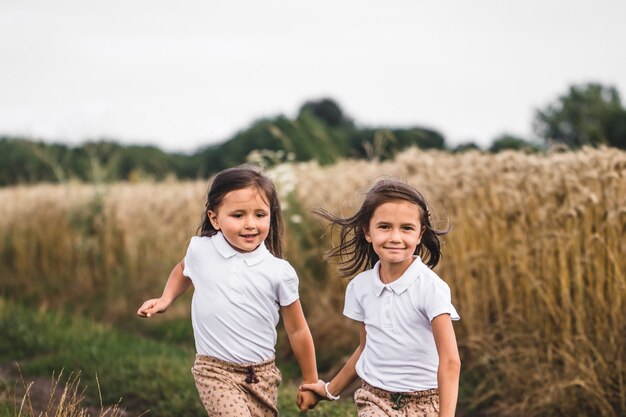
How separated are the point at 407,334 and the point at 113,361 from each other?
13.7 feet

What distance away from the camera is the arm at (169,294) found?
357cm

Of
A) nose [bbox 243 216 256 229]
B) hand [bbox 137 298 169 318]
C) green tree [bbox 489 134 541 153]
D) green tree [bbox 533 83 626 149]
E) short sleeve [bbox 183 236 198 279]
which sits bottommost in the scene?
hand [bbox 137 298 169 318]

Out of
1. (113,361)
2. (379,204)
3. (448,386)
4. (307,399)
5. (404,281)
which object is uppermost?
(379,204)

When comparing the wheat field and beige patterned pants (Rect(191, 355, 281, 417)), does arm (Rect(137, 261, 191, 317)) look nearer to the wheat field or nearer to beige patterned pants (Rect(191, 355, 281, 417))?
beige patterned pants (Rect(191, 355, 281, 417))

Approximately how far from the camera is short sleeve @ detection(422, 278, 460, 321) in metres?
3.19

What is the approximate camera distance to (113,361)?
686 centimetres

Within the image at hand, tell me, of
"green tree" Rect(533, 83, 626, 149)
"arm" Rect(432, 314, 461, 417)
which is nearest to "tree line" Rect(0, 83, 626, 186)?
"green tree" Rect(533, 83, 626, 149)

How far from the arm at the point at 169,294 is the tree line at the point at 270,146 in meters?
4.24

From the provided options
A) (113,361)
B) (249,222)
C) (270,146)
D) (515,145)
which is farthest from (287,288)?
(270,146)

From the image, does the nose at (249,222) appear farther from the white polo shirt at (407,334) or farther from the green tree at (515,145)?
the green tree at (515,145)

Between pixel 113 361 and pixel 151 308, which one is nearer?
pixel 151 308

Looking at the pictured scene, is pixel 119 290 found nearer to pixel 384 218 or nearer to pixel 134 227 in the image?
A: pixel 134 227

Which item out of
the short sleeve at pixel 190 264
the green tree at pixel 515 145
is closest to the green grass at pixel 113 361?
the short sleeve at pixel 190 264

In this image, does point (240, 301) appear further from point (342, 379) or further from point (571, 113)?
point (571, 113)
